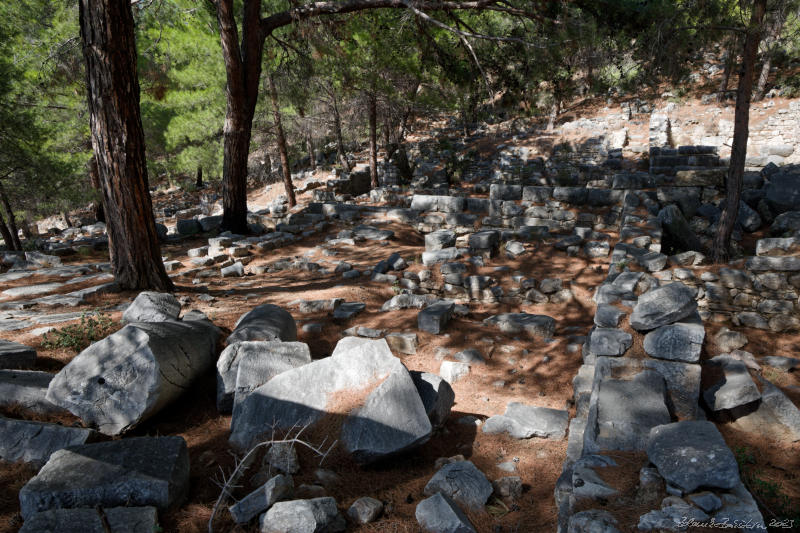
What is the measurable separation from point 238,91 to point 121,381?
7.85m

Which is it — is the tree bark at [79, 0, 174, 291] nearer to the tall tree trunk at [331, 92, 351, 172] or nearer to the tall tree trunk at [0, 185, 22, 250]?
the tall tree trunk at [0, 185, 22, 250]

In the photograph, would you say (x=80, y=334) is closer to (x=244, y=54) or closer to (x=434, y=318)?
(x=434, y=318)

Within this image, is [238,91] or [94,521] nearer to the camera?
[94,521]

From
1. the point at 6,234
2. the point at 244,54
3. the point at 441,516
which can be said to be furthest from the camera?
the point at 6,234

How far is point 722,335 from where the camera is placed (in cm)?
536

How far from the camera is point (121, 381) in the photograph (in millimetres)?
3215

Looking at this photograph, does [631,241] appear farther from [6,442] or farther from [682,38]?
[6,442]

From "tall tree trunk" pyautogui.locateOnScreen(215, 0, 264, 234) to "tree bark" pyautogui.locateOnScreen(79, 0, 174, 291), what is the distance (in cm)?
379

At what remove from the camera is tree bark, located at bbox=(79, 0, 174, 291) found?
5020mm

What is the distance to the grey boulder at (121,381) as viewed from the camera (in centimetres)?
314

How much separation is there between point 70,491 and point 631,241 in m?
8.53

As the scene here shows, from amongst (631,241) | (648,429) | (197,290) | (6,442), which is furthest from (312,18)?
(648,429)

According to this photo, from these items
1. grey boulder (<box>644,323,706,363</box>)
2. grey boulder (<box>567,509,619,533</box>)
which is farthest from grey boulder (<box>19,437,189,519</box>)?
grey boulder (<box>644,323,706,363</box>)

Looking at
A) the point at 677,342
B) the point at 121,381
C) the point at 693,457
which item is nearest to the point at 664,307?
the point at 677,342
